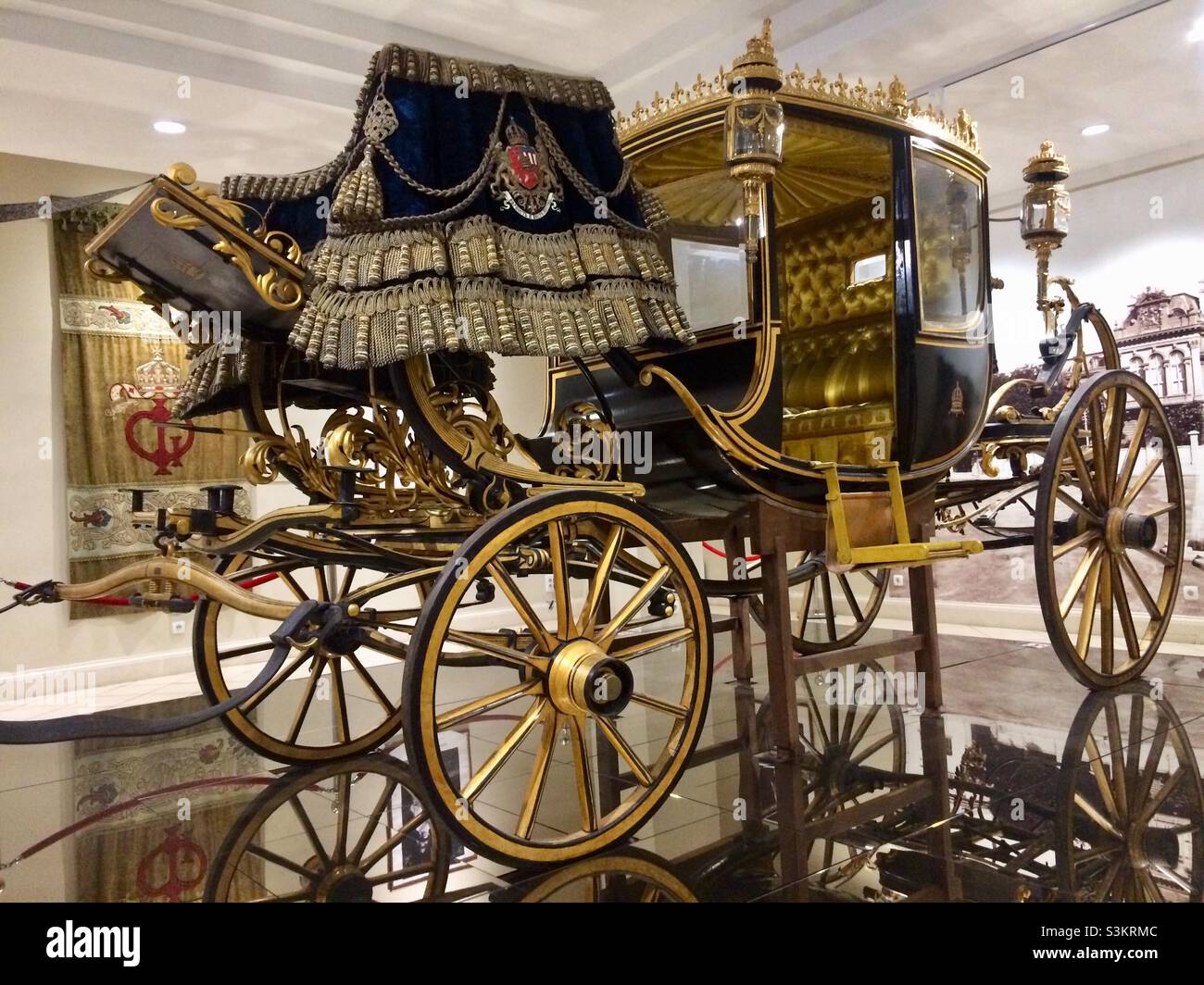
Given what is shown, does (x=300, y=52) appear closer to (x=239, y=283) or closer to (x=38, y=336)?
(x=38, y=336)

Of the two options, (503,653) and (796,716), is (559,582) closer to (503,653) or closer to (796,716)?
(503,653)

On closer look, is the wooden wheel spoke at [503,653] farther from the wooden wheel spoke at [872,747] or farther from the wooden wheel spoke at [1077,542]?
the wooden wheel spoke at [1077,542]

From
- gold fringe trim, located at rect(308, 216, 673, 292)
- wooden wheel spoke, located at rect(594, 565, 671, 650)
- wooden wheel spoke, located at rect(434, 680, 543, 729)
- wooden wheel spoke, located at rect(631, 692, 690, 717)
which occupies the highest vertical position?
gold fringe trim, located at rect(308, 216, 673, 292)

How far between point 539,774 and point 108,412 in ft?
15.2

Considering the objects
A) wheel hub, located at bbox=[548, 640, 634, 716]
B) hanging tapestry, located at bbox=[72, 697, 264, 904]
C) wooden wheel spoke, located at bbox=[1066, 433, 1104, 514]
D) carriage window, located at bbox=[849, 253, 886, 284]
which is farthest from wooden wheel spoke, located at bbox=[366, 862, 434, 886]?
carriage window, located at bbox=[849, 253, 886, 284]

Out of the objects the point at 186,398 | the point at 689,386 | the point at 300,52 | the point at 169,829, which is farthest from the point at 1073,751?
the point at 300,52

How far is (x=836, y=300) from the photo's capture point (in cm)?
408

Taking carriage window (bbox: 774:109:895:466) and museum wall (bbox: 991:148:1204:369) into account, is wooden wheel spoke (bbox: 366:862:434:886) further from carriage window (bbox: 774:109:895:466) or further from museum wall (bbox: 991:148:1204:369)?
museum wall (bbox: 991:148:1204:369)

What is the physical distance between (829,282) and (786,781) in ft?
7.03

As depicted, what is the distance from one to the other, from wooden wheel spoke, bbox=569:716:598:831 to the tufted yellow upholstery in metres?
1.85

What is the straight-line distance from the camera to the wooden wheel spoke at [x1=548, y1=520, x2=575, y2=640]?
2227 mm

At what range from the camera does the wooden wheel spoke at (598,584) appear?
229cm

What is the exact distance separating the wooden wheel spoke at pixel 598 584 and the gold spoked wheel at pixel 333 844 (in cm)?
62

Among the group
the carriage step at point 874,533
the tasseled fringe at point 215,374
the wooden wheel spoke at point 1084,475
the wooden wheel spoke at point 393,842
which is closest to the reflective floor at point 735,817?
the wooden wheel spoke at point 393,842
